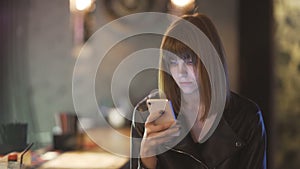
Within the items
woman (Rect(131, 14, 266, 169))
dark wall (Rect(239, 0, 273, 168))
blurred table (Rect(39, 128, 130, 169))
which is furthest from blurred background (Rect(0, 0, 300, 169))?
woman (Rect(131, 14, 266, 169))

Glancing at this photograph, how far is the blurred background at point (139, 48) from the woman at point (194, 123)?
47.5 inches

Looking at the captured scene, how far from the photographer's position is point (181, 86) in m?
1.24

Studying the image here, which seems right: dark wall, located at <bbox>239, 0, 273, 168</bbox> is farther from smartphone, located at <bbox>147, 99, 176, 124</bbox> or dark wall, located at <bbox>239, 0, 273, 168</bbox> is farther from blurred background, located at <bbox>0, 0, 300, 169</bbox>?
smartphone, located at <bbox>147, 99, 176, 124</bbox>

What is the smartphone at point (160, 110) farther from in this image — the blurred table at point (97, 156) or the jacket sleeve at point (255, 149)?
the blurred table at point (97, 156)

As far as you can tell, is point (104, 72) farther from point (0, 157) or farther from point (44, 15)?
point (0, 157)

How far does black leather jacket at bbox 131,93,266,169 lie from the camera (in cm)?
123

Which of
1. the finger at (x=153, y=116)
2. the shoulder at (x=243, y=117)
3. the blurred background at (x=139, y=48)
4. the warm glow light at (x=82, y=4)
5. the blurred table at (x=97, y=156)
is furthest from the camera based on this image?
the warm glow light at (x=82, y=4)

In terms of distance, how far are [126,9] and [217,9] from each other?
0.74 meters

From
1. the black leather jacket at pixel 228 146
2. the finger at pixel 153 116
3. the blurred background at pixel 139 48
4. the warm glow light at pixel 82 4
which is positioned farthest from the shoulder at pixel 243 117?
the warm glow light at pixel 82 4

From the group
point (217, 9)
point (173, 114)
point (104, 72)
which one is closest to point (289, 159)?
point (217, 9)

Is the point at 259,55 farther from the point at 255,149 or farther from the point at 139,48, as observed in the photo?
the point at 255,149

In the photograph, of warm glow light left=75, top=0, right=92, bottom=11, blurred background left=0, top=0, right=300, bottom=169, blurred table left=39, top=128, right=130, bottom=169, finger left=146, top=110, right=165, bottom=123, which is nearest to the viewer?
finger left=146, top=110, right=165, bottom=123

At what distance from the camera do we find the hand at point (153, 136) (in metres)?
1.16

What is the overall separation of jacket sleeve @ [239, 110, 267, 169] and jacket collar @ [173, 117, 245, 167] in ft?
0.08
